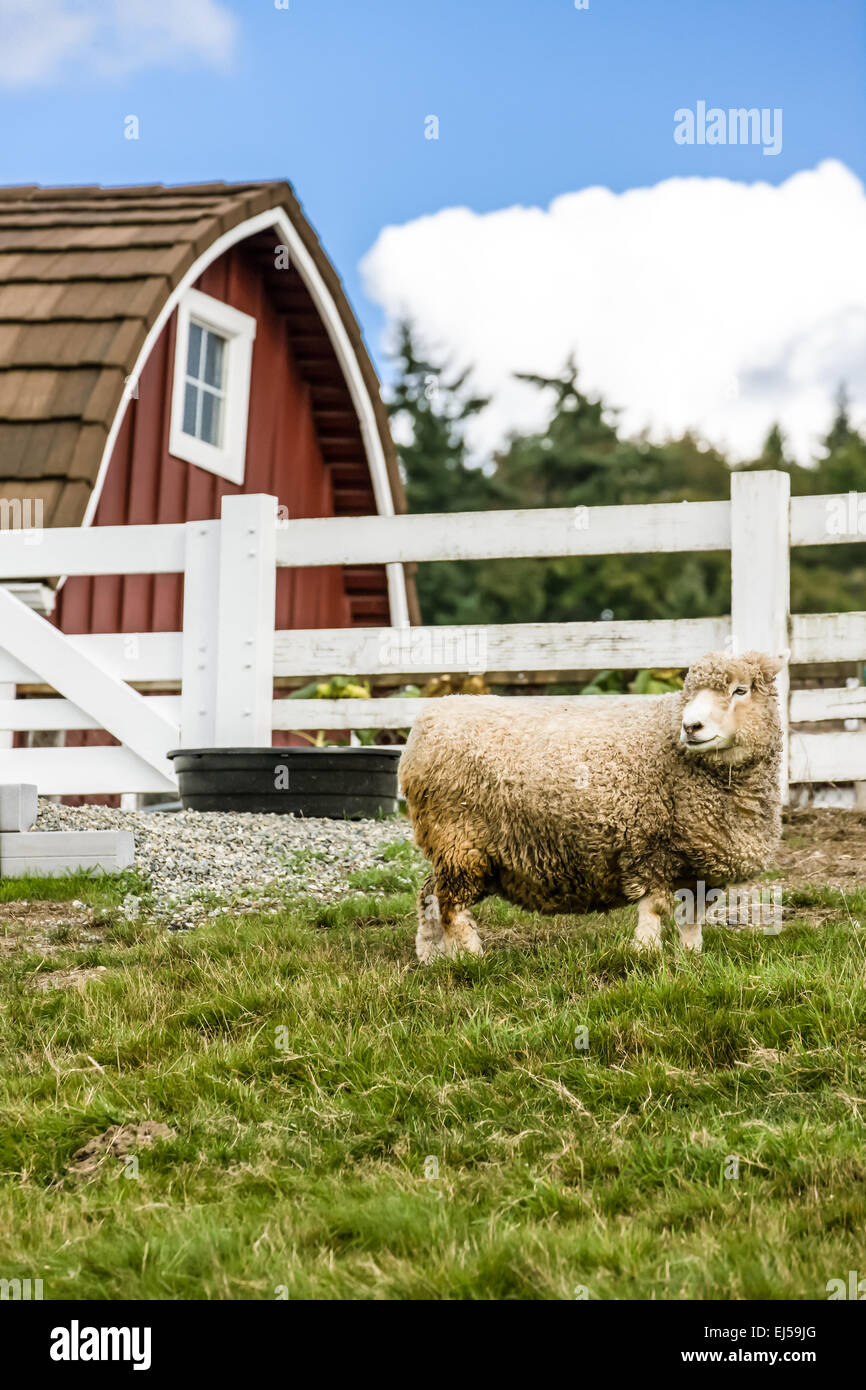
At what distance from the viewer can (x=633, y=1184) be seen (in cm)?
316

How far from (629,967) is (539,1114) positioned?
91cm

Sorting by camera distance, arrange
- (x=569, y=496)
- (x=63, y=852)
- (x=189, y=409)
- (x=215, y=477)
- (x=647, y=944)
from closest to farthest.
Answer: (x=647, y=944) < (x=63, y=852) < (x=189, y=409) < (x=215, y=477) < (x=569, y=496)

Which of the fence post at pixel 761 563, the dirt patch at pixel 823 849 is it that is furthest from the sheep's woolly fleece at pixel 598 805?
the fence post at pixel 761 563

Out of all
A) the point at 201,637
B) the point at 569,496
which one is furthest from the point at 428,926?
the point at 569,496

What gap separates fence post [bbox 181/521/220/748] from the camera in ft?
26.8

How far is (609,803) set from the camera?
4.52m

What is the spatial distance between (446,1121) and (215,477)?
10437 millimetres

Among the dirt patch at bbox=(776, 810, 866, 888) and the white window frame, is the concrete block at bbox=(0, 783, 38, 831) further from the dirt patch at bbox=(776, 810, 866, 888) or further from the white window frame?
the white window frame

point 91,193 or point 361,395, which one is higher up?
point 91,193

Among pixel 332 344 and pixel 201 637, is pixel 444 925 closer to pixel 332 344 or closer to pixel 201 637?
pixel 201 637

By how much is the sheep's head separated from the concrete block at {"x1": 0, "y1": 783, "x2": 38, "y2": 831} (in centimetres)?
365

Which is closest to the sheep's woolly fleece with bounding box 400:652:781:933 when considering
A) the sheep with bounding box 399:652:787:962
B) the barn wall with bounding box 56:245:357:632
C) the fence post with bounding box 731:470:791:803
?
the sheep with bounding box 399:652:787:962

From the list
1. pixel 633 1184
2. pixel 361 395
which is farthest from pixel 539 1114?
pixel 361 395

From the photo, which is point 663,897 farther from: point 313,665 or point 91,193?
point 91,193
